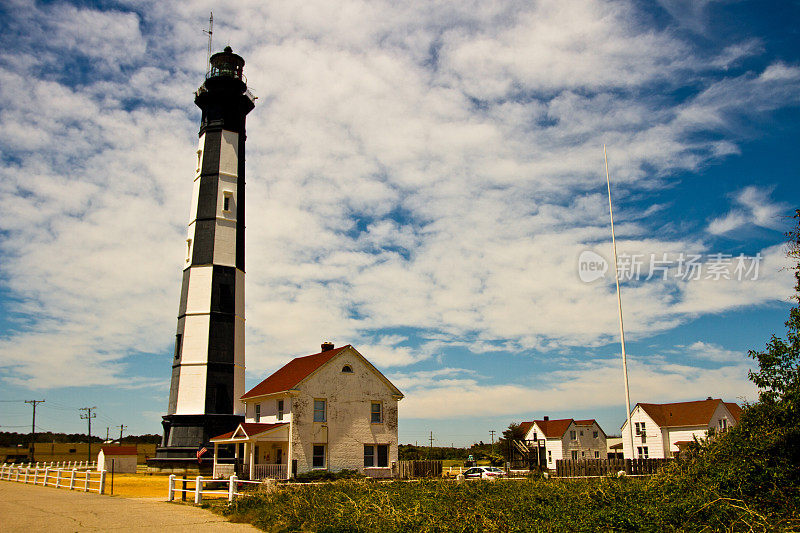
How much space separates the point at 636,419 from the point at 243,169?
150 feet

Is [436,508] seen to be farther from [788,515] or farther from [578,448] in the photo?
[578,448]

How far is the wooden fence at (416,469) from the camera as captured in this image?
37.6 meters

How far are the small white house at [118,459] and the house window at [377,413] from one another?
72.7 ft

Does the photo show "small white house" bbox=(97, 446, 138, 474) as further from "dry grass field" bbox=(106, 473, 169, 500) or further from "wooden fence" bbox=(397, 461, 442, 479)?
"wooden fence" bbox=(397, 461, 442, 479)

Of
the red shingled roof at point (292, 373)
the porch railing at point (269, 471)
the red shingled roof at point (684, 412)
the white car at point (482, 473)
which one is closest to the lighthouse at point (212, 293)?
the red shingled roof at point (292, 373)

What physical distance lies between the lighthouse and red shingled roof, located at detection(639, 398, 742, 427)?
137ft

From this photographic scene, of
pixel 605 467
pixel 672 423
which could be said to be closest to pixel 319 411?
pixel 605 467

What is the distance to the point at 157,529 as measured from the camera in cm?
1644

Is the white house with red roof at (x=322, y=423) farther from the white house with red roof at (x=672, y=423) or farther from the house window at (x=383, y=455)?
the white house with red roof at (x=672, y=423)

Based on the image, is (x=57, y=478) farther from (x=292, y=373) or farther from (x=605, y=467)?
(x=605, y=467)

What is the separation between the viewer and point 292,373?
129 feet

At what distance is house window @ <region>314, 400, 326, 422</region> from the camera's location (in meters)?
36.4

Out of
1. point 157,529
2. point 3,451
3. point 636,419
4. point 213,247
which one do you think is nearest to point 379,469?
point 213,247

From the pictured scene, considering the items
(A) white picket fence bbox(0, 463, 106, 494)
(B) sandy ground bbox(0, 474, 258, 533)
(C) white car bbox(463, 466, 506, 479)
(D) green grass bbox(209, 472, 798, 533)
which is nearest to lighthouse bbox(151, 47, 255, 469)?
(A) white picket fence bbox(0, 463, 106, 494)
